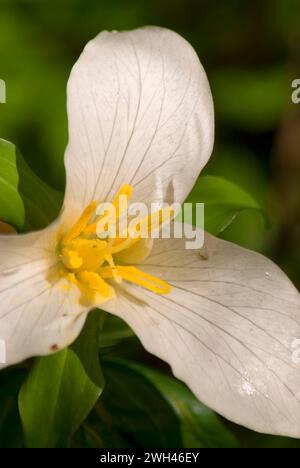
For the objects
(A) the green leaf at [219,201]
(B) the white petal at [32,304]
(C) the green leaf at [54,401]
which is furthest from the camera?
(A) the green leaf at [219,201]

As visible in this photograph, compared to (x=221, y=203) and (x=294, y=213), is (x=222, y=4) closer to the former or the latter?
(x=294, y=213)

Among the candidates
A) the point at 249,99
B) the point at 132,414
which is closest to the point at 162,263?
the point at 132,414

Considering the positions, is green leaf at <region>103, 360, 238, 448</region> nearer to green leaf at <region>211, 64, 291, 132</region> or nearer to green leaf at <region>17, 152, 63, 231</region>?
green leaf at <region>17, 152, 63, 231</region>

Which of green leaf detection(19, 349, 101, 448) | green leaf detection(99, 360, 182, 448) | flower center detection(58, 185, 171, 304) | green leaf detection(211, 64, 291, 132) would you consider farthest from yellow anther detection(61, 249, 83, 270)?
green leaf detection(211, 64, 291, 132)

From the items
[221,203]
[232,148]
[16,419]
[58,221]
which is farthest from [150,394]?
[232,148]

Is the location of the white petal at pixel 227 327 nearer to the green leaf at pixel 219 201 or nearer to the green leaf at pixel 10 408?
the green leaf at pixel 219 201

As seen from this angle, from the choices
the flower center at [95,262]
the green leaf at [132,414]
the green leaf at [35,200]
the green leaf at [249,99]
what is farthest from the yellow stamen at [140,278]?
the green leaf at [249,99]
